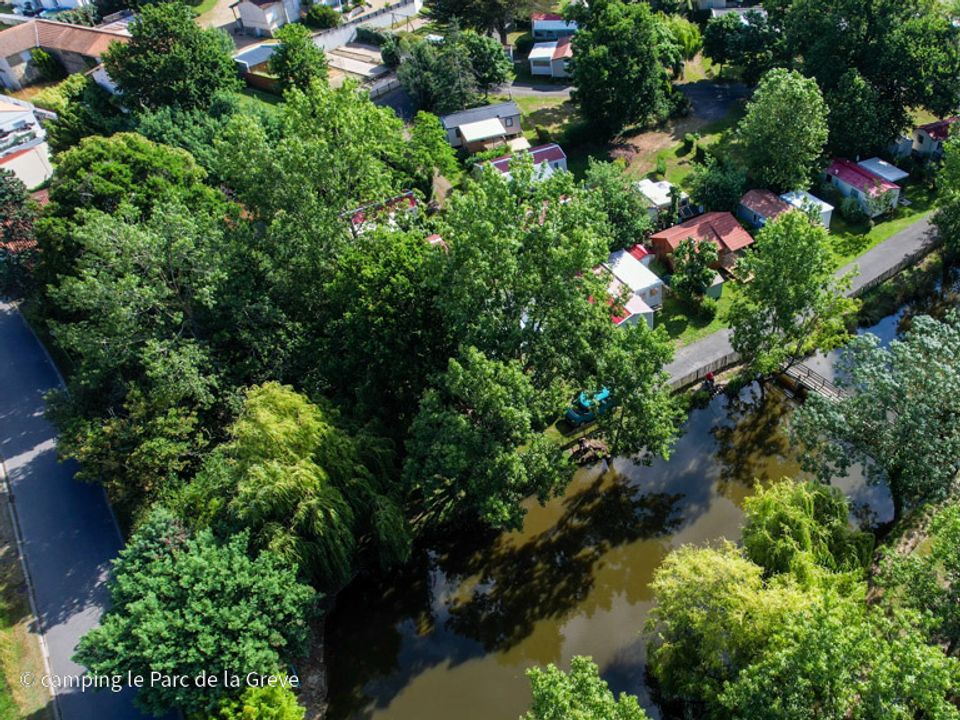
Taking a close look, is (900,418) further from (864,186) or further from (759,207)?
(864,186)

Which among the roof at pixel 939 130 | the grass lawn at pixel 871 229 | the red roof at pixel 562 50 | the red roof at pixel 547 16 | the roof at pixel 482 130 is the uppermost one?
the red roof at pixel 547 16

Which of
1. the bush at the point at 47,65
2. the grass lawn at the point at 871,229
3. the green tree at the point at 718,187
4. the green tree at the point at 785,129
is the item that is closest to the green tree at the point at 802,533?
the grass lawn at the point at 871,229

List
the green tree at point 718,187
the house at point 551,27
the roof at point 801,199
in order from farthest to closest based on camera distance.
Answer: the house at point 551,27, the green tree at point 718,187, the roof at point 801,199

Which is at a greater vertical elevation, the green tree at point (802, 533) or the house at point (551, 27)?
the house at point (551, 27)

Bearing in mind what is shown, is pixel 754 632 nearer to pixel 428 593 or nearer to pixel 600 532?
pixel 600 532

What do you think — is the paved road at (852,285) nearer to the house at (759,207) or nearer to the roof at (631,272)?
the roof at (631,272)
